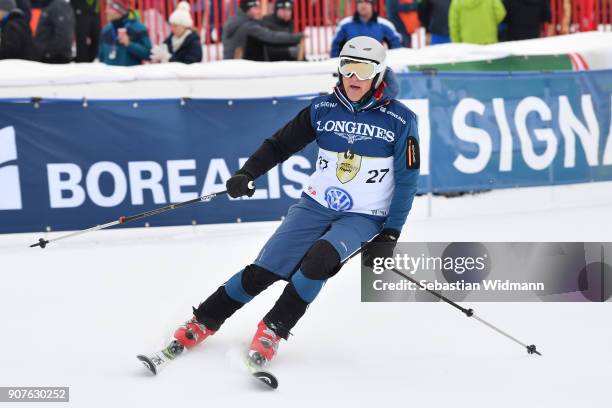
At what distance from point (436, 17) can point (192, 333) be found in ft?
27.9

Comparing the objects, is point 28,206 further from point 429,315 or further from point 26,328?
point 429,315

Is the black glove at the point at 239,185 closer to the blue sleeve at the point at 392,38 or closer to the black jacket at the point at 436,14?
the blue sleeve at the point at 392,38

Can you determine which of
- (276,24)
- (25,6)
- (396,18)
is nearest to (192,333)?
(276,24)

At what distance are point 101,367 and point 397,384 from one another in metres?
1.61

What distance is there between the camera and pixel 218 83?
995 cm

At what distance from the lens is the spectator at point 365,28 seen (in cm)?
1189

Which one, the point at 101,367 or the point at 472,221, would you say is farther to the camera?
the point at 472,221

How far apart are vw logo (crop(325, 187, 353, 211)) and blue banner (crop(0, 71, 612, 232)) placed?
3.61 meters

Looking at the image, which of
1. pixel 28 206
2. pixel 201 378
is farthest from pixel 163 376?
pixel 28 206

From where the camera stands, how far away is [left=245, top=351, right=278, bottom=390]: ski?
18.0ft

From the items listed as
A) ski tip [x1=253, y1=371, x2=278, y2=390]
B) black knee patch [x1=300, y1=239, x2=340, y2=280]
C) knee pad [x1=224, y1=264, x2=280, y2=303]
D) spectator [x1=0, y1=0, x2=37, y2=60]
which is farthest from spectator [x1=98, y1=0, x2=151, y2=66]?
ski tip [x1=253, y1=371, x2=278, y2=390]

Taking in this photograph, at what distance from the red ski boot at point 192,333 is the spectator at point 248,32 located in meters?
6.38

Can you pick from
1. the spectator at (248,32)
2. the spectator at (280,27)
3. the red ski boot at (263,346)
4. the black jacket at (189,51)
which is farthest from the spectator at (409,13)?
the red ski boot at (263,346)

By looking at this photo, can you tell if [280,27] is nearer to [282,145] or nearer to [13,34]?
[13,34]
